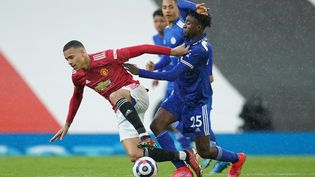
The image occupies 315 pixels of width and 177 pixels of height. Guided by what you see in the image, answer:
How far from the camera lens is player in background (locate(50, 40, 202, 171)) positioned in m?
7.42

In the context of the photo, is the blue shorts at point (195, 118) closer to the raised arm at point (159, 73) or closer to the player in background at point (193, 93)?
the player in background at point (193, 93)

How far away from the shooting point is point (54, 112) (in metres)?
13.6

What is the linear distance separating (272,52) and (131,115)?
7.02 meters

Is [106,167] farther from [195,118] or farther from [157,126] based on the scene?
→ [195,118]

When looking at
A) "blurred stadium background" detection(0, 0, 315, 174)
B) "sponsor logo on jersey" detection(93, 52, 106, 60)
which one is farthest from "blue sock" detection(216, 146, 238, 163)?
"blurred stadium background" detection(0, 0, 315, 174)

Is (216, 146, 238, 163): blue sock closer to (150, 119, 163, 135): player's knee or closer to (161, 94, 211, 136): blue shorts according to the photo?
(161, 94, 211, 136): blue shorts

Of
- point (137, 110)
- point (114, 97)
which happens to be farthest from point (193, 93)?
point (114, 97)

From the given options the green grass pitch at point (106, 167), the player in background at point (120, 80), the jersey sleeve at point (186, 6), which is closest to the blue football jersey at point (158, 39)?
the green grass pitch at point (106, 167)

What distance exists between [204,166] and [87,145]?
4.43m

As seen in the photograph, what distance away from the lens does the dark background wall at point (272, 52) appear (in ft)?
44.2

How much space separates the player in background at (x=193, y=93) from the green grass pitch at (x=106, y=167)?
116 centimetres

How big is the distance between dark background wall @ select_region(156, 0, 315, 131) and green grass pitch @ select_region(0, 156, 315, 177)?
1.50 m

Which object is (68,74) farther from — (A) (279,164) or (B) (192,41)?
(B) (192,41)

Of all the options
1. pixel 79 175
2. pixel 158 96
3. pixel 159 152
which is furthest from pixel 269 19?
pixel 159 152
